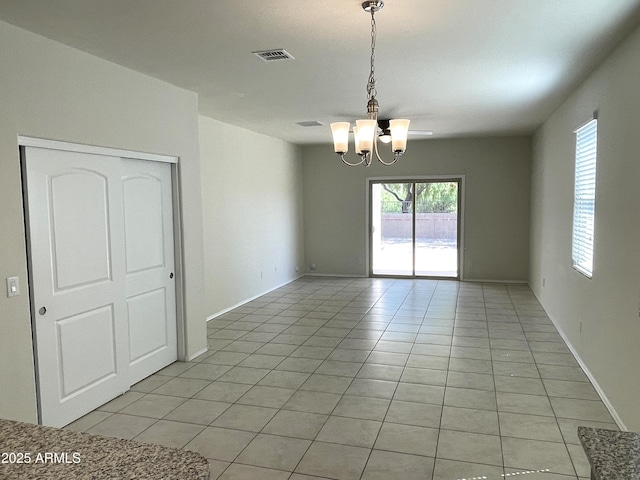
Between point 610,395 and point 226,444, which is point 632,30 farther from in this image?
point 226,444

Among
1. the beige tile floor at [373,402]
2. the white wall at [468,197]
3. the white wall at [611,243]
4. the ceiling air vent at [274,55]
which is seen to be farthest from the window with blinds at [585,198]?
the white wall at [468,197]

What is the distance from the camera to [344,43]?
3.24 metres

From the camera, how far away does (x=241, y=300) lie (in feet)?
23.1

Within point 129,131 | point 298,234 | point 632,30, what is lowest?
point 298,234

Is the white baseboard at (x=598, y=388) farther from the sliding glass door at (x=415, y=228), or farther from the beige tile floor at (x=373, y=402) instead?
the sliding glass door at (x=415, y=228)

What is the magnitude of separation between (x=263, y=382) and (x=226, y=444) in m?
1.03

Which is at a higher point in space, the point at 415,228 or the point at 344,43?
the point at 344,43

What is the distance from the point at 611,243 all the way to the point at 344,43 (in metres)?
2.36

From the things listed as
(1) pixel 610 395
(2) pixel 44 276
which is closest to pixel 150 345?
(2) pixel 44 276

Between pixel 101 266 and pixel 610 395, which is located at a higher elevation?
pixel 101 266

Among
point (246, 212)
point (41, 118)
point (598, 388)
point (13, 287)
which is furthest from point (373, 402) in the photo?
point (246, 212)

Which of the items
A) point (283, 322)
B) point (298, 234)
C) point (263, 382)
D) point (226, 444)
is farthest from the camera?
point (298, 234)

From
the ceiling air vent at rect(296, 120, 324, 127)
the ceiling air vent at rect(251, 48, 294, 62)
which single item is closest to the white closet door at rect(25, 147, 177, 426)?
the ceiling air vent at rect(251, 48, 294, 62)

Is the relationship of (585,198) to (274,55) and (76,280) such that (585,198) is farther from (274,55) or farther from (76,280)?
(76,280)
